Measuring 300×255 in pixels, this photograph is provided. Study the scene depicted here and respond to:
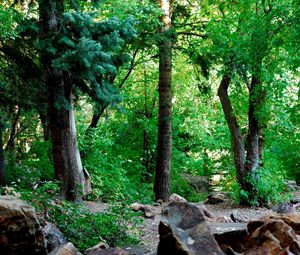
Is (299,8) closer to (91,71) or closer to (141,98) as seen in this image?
(91,71)

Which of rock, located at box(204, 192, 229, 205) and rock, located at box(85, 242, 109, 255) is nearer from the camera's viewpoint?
rock, located at box(85, 242, 109, 255)

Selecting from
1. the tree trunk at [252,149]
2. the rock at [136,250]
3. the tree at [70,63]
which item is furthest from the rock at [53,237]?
the tree trunk at [252,149]

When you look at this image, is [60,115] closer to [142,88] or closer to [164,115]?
[164,115]

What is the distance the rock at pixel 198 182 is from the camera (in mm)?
16391

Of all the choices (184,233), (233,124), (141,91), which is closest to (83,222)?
(184,233)

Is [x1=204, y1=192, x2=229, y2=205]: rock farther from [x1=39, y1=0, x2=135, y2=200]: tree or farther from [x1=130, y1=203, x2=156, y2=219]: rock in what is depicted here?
[x1=39, y1=0, x2=135, y2=200]: tree

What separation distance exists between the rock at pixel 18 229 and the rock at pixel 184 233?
1310 millimetres

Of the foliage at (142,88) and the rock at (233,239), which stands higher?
the foliage at (142,88)

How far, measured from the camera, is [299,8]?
21.2 feet

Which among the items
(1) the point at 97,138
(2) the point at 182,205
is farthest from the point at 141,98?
(2) the point at 182,205

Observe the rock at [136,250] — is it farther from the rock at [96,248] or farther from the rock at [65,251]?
the rock at [65,251]

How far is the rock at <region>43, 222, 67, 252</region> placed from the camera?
181 inches

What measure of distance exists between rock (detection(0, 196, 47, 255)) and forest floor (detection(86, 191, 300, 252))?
186 cm

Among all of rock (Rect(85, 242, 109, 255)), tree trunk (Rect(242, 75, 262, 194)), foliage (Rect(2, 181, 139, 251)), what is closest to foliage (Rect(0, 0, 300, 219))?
foliage (Rect(2, 181, 139, 251))
